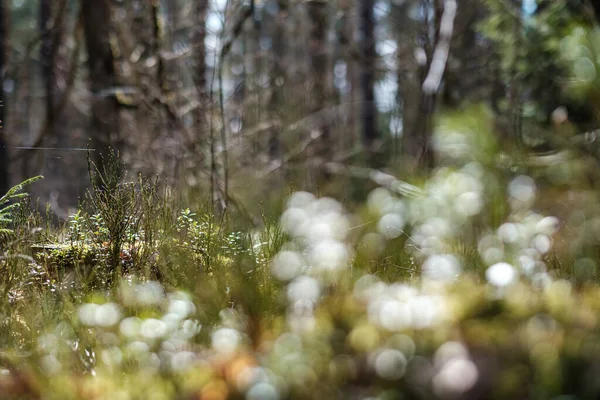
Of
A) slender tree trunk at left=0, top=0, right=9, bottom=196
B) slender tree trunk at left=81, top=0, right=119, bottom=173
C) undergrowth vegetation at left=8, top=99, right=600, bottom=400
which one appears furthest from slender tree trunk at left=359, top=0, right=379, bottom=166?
undergrowth vegetation at left=8, top=99, right=600, bottom=400

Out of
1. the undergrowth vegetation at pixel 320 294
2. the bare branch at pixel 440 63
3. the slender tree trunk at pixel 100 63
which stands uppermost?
the slender tree trunk at pixel 100 63

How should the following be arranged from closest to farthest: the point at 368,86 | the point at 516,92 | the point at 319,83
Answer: the point at 516,92, the point at 319,83, the point at 368,86

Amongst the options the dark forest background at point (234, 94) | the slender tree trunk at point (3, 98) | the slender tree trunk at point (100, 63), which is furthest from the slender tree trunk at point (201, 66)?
the slender tree trunk at point (3, 98)

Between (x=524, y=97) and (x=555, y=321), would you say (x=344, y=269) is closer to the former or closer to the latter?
(x=555, y=321)

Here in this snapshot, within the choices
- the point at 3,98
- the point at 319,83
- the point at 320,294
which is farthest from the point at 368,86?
the point at 320,294

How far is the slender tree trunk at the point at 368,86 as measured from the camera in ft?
33.8

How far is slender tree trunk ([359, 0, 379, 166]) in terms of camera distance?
33.8 feet

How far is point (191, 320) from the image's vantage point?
203cm

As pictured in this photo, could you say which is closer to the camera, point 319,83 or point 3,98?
point 3,98

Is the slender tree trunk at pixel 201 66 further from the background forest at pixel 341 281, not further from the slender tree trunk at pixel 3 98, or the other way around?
the slender tree trunk at pixel 3 98

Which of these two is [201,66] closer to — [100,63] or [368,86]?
[100,63]

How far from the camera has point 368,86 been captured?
11656 millimetres

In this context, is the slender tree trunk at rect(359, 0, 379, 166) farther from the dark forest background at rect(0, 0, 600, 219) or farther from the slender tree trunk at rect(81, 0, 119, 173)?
the slender tree trunk at rect(81, 0, 119, 173)

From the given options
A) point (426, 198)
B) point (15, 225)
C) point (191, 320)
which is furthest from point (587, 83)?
point (15, 225)
